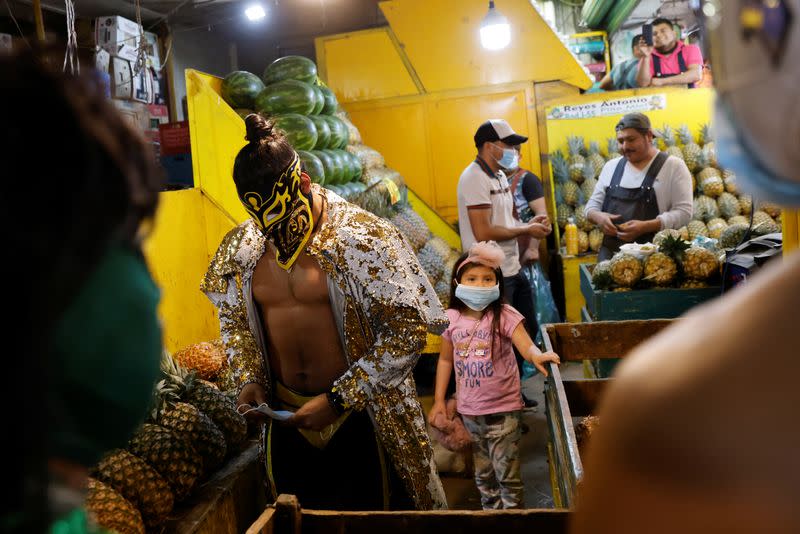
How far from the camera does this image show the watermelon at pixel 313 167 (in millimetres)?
5727

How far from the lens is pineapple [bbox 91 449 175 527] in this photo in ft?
8.87

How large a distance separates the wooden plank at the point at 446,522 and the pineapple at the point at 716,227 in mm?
5894

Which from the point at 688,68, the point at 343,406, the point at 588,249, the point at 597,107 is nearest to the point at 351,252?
the point at 343,406

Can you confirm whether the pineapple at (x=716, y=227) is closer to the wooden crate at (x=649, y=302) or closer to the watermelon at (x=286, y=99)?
the wooden crate at (x=649, y=302)

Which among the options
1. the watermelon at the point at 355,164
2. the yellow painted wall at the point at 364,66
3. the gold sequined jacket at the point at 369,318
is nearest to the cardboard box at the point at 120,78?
the watermelon at the point at 355,164

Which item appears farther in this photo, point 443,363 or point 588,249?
point 588,249

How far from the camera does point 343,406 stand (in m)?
2.66

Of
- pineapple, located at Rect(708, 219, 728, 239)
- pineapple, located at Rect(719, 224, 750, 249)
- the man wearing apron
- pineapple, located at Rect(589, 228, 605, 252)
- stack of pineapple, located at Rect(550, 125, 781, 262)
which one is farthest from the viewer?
pineapple, located at Rect(589, 228, 605, 252)

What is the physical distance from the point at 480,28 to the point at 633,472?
8791mm

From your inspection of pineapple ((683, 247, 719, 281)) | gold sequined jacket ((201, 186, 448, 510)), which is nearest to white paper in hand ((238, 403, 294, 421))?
gold sequined jacket ((201, 186, 448, 510))

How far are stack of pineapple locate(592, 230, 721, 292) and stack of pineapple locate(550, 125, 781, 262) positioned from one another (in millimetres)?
2376

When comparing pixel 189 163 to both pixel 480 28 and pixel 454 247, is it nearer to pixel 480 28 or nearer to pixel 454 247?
pixel 454 247

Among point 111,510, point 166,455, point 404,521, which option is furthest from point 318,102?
point 404,521

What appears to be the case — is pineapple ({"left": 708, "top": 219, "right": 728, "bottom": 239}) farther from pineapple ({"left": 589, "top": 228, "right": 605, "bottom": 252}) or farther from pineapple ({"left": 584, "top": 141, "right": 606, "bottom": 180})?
pineapple ({"left": 584, "top": 141, "right": 606, "bottom": 180})
